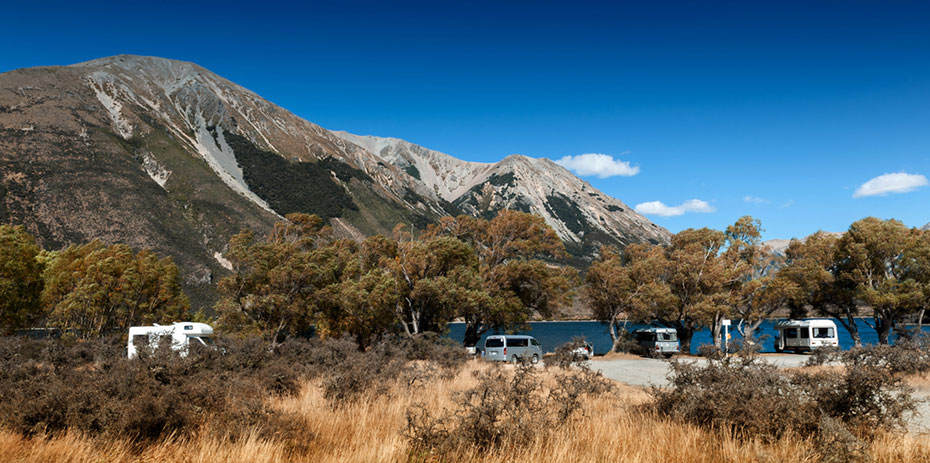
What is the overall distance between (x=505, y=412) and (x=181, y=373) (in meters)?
5.17

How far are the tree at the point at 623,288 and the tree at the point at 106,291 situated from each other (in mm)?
30491

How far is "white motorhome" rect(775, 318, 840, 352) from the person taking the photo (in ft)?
122

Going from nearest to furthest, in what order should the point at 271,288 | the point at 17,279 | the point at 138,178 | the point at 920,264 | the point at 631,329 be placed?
the point at 271,288 → the point at 17,279 → the point at 920,264 → the point at 631,329 → the point at 138,178

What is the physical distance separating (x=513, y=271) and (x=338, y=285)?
33.6ft

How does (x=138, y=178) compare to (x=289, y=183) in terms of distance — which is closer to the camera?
(x=138, y=178)

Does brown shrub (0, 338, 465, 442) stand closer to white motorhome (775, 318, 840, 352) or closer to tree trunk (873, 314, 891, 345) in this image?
white motorhome (775, 318, 840, 352)

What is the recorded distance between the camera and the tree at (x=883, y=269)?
3356 cm

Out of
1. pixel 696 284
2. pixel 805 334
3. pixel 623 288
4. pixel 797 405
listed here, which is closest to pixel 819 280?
pixel 805 334

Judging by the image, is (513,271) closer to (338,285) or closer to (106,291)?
(338,285)

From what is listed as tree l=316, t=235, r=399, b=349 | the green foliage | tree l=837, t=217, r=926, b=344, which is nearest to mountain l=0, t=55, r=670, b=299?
the green foliage

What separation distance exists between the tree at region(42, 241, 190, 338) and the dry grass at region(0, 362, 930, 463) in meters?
33.7

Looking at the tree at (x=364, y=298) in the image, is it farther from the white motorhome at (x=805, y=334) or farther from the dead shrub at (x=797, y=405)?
the white motorhome at (x=805, y=334)

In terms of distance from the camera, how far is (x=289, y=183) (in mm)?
171250

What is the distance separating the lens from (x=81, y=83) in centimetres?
15762
